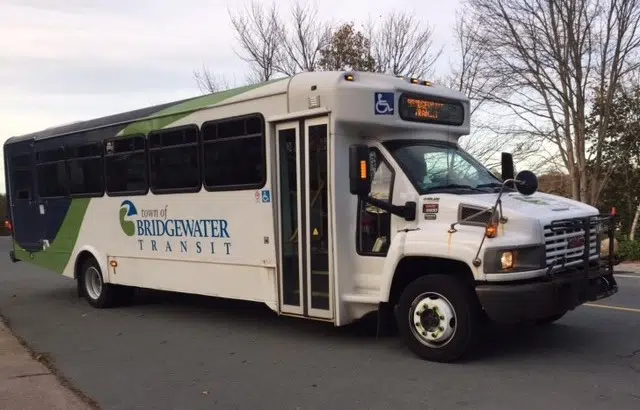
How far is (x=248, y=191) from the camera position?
7477 millimetres

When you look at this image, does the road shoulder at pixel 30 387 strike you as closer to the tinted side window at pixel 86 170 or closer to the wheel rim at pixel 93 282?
the wheel rim at pixel 93 282

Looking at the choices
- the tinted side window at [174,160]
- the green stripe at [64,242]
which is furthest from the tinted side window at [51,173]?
the tinted side window at [174,160]

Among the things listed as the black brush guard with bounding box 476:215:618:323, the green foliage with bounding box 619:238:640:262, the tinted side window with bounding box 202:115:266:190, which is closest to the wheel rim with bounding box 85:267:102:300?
the tinted side window with bounding box 202:115:266:190

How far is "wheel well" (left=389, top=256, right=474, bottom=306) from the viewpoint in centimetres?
598

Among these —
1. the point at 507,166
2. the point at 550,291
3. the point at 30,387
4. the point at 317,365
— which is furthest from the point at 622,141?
the point at 30,387

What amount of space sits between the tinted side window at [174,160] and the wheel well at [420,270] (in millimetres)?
3102

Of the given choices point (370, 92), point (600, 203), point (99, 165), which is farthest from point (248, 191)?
point (600, 203)

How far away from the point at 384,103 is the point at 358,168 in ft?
3.09

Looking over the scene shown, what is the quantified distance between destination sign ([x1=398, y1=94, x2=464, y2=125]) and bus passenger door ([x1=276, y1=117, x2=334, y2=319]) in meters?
0.89

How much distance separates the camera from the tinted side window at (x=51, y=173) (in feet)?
35.2

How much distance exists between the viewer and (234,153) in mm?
7672

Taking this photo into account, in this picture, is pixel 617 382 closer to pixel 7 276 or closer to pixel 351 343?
pixel 351 343

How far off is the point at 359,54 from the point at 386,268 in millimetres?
A: 16857

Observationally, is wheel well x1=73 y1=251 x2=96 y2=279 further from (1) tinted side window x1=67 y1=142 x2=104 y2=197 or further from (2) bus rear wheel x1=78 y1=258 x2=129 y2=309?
(1) tinted side window x1=67 y1=142 x2=104 y2=197
